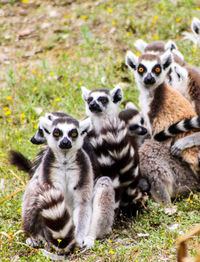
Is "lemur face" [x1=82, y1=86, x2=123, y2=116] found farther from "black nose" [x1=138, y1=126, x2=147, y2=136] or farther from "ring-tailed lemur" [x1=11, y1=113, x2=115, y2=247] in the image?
"ring-tailed lemur" [x1=11, y1=113, x2=115, y2=247]

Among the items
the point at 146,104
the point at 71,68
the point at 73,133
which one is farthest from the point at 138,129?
the point at 71,68

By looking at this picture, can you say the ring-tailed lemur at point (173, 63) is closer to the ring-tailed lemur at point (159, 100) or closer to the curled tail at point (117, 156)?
the ring-tailed lemur at point (159, 100)

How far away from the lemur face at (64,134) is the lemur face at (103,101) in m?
1.04

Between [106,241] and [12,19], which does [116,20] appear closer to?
[12,19]

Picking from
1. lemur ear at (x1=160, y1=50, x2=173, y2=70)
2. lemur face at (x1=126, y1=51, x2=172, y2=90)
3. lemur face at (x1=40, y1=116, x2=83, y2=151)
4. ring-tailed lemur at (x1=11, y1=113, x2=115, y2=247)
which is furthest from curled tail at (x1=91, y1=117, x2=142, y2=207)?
lemur ear at (x1=160, y1=50, x2=173, y2=70)

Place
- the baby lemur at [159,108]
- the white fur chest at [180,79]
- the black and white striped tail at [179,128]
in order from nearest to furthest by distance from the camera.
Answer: the black and white striped tail at [179,128]
the baby lemur at [159,108]
the white fur chest at [180,79]

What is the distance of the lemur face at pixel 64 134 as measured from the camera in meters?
4.52

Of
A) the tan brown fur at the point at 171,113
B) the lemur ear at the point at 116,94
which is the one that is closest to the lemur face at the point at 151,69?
the tan brown fur at the point at 171,113

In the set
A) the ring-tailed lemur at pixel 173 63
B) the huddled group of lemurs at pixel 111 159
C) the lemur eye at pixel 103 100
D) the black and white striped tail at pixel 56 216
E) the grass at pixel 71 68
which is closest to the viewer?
the black and white striped tail at pixel 56 216

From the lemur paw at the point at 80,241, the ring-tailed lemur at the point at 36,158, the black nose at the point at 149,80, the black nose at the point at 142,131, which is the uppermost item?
the black nose at the point at 149,80

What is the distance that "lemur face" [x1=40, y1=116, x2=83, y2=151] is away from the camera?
14.8 feet

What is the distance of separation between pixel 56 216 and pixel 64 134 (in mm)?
949

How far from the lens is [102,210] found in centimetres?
458

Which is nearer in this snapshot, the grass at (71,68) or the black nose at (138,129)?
the grass at (71,68)
